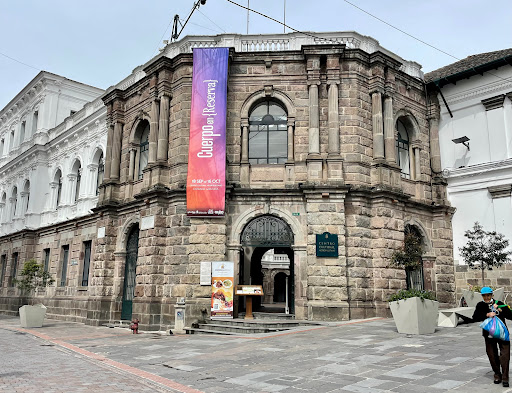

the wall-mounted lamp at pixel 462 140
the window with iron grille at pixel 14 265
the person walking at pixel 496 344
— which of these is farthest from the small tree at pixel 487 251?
the window with iron grille at pixel 14 265

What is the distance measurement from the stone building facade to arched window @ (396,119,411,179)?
0.21 ft

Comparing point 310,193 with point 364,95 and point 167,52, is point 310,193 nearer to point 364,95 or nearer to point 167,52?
point 364,95

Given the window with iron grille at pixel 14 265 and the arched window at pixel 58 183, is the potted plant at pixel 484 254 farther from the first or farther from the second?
the window with iron grille at pixel 14 265

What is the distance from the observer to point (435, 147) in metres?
21.7

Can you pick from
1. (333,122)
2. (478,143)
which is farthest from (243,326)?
(478,143)

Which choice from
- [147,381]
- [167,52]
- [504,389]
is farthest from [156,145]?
[504,389]

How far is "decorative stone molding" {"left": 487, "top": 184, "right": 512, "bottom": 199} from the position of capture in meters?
19.6

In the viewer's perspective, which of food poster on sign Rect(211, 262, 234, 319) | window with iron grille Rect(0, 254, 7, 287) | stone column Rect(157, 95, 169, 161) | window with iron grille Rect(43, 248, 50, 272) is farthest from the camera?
window with iron grille Rect(0, 254, 7, 287)

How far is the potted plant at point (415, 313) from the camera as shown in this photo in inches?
494

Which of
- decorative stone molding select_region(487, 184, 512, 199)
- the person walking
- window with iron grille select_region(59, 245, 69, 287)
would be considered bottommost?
→ the person walking

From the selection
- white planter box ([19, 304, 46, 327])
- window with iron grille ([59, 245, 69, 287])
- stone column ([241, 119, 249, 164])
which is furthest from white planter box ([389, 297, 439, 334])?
window with iron grille ([59, 245, 69, 287])

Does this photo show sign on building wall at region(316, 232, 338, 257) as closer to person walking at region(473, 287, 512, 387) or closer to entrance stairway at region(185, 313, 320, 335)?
entrance stairway at region(185, 313, 320, 335)

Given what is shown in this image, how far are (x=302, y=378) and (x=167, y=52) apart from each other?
15.9m

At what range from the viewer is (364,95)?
19031mm
